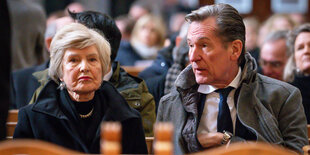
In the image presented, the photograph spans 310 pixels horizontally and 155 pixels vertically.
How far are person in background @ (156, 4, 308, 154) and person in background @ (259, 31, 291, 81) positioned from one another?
185 cm

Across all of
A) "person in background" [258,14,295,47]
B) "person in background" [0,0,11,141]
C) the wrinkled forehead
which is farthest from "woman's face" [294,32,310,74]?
"person in background" [258,14,295,47]

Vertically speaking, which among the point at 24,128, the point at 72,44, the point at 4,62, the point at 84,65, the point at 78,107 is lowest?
the point at 24,128

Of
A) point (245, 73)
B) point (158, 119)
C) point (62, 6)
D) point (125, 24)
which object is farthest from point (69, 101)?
point (62, 6)

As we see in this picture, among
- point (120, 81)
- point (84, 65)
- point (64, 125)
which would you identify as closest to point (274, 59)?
point (120, 81)

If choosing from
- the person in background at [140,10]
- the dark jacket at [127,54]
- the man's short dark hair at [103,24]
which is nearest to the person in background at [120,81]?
the man's short dark hair at [103,24]

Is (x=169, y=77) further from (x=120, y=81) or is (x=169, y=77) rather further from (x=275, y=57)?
(x=275, y=57)

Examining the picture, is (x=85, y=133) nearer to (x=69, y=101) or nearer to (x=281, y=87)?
(x=69, y=101)

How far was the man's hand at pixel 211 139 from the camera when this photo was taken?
3.08 meters

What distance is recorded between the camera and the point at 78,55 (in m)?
3.21

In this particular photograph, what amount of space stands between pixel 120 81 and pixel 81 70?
69 centimetres

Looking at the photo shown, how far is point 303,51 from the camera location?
445cm

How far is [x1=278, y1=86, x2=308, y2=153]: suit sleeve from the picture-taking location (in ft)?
10.0

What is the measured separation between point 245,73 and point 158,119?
1.79 feet

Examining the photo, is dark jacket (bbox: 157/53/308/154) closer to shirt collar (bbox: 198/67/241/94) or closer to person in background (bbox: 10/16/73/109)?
shirt collar (bbox: 198/67/241/94)
